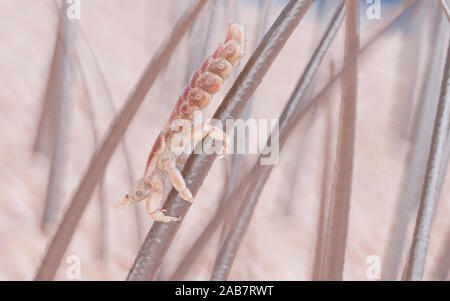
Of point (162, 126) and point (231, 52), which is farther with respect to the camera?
point (162, 126)

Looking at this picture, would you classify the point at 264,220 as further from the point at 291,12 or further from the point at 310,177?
the point at 291,12
